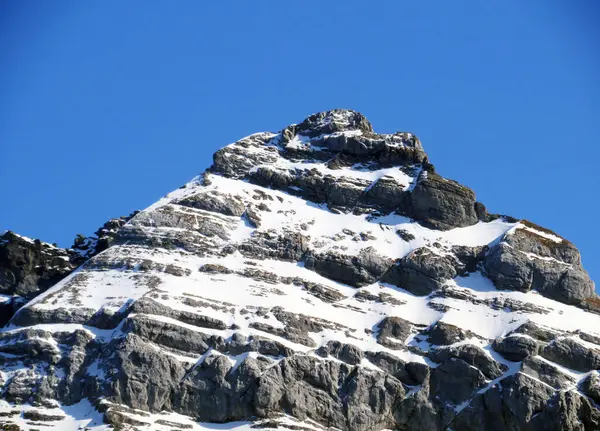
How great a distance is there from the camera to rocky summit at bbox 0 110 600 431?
484 ft

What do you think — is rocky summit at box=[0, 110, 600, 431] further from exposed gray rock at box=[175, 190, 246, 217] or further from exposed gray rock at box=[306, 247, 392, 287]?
exposed gray rock at box=[175, 190, 246, 217]

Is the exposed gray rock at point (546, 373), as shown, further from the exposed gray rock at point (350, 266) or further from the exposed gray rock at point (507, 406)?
the exposed gray rock at point (350, 266)

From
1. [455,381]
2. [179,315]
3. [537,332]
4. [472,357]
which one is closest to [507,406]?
[455,381]

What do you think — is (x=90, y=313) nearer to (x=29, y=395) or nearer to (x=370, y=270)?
(x=29, y=395)

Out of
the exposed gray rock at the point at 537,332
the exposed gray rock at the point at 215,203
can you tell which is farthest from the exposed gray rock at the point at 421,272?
the exposed gray rock at the point at 215,203

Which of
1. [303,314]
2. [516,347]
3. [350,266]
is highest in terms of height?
[350,266]

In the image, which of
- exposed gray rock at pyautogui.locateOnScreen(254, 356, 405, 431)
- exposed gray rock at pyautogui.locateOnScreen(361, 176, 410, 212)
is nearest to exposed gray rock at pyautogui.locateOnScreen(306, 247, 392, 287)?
exposed gray rock at pyautogui.locateOnScreen(361, 176, 410, 212)

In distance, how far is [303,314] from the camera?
532 ft

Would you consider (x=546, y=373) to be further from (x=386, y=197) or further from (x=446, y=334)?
(x=386, y=197)

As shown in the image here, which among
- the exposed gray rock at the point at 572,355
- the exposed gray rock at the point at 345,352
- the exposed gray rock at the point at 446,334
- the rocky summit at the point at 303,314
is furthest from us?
the exposed gray rock at the point at 446,334

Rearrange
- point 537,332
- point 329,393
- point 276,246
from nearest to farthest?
point 329,393
point 537,332
point 276,246

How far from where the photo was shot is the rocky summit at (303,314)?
148m

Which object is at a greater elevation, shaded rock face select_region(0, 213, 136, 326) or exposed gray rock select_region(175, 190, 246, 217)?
exposed gray rock select_region(175, 190, 246, 217)

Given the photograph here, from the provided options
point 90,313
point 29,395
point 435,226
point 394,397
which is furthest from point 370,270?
point 29,395
